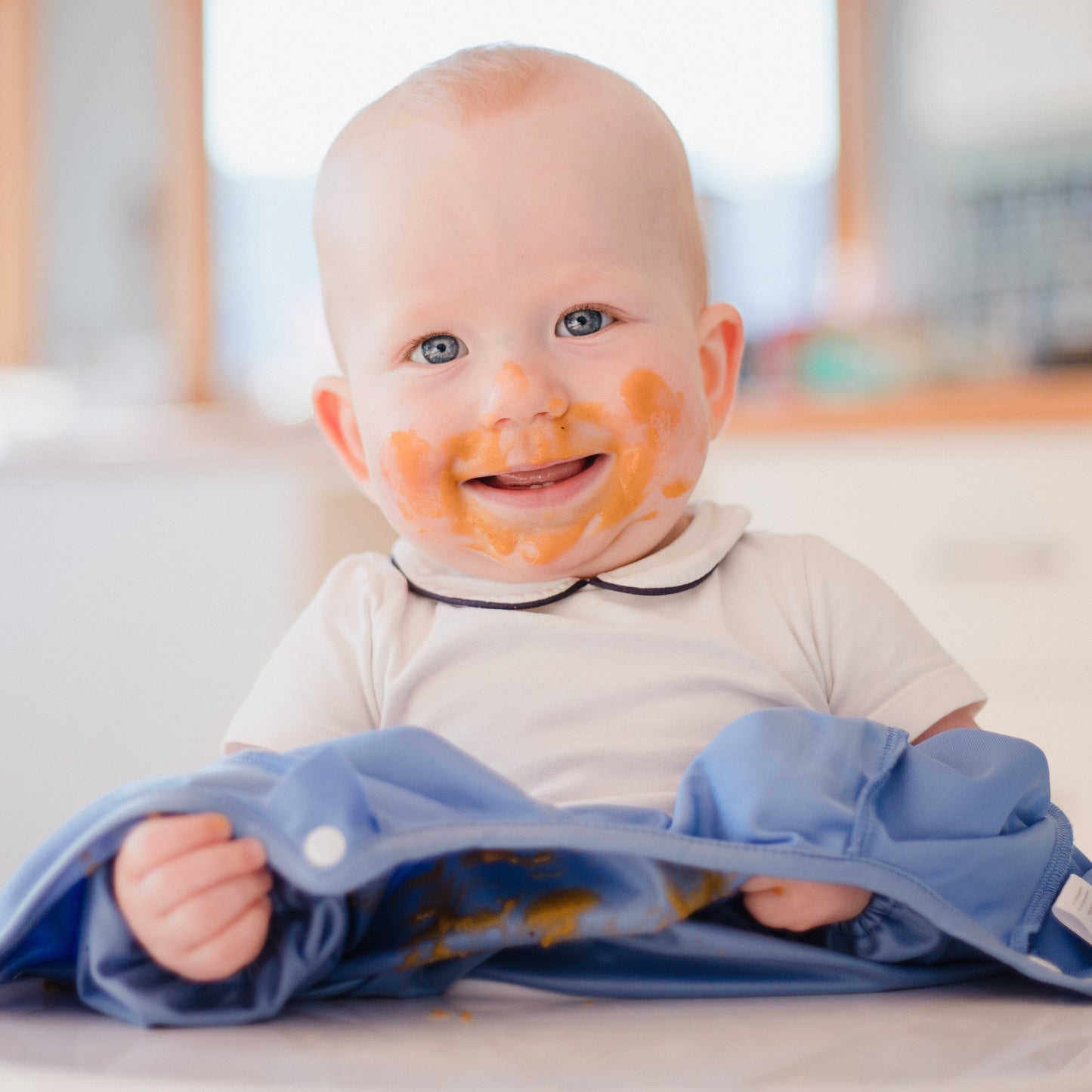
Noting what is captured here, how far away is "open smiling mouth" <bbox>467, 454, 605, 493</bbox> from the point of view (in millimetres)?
698

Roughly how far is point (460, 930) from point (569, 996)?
63mm

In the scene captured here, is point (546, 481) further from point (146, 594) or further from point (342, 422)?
point (146, 594)

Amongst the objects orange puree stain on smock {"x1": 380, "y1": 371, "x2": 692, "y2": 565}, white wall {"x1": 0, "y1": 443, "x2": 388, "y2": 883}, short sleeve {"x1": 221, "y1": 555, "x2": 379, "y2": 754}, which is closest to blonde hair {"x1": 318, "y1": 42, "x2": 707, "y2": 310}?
orange puree stain on smock {"x1": 380, "y1": 371, "x2": 692, "y2": 565}

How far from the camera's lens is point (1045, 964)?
0.54 m

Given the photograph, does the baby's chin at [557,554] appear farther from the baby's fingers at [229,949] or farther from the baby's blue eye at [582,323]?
the baby's fingers at [229,949]

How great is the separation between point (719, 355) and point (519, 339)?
0.19 metres

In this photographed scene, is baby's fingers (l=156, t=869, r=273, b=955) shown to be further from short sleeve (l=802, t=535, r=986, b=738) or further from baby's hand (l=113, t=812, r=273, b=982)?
short sleeve (l=802, t=535, r=986, b=738)

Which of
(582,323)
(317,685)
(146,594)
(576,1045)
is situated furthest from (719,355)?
(146,594)

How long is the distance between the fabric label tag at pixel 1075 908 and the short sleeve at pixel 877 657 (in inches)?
5.4

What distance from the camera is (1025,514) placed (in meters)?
1.78

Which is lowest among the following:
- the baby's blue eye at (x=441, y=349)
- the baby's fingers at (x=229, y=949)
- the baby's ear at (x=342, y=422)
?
the baby's fingers at (x=229, y=949)

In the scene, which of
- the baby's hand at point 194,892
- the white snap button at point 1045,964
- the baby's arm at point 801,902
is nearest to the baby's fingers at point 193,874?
the baby's hand at point 194,892

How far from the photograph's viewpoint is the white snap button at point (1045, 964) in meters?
0.53

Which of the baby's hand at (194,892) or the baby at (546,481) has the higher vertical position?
the baby at (546,481)
